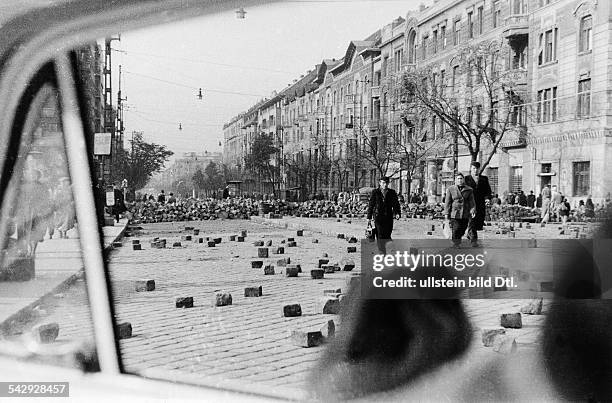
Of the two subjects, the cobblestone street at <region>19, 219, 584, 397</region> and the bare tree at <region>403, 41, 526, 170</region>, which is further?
the cobblestone street at <region>19, 219, 584, 397</region>

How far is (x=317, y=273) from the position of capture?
2643 mm

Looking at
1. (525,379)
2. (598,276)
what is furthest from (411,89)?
(525,379)

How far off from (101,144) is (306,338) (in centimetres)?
87

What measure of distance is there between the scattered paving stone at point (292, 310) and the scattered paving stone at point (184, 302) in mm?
332

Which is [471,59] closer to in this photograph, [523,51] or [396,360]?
[523,51]

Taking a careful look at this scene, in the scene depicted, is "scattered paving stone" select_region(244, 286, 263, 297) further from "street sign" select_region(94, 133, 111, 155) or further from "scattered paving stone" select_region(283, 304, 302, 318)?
"street sign" select_region(94, 133, 111, 155)

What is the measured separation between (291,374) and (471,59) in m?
1.05

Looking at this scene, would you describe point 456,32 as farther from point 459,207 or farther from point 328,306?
point 328,306

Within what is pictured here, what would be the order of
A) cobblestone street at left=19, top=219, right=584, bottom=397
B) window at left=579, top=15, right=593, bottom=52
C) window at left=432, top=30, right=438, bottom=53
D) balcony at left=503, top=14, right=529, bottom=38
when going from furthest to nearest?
cobblestone street at left=19, top=219, right=584, bottom=397, window at left=432, top=30, right=438, bottom=53, balcony at left=503, top=14, right=529, bottom=38, window at left=579, top=15, right=593, bottom=52

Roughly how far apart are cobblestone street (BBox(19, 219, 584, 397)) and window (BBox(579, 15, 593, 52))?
0.49m

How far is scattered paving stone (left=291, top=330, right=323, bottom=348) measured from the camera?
2.28 m

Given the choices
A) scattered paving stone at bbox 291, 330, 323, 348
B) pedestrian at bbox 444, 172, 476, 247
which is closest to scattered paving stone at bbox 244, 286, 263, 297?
scattered paving stone at bbox 291, 330, 323, 348

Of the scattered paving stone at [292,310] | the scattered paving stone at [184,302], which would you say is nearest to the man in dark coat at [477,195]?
the scattered paving stone at [292,310]

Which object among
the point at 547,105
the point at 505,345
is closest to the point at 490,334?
the point at 505,345
